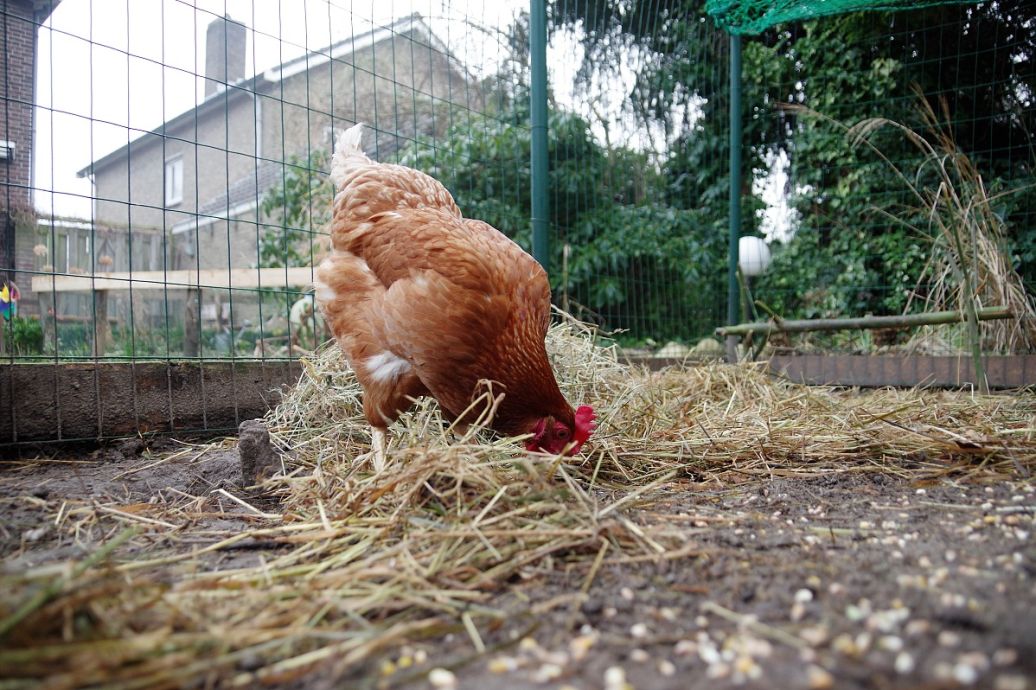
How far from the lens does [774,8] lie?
4855 millimetres

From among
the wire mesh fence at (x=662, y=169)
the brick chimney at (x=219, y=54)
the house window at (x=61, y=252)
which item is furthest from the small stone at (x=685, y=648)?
the brick chimney at (x=219, y=54)

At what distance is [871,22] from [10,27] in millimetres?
8255

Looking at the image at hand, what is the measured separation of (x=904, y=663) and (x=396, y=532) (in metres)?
1.08

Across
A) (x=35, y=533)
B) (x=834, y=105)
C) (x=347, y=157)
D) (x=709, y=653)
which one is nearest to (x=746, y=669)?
(x=709, y=653)

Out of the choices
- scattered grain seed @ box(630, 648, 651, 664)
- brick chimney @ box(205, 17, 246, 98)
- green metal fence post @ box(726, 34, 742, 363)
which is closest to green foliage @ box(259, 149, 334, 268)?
green metal fence post @ box(726, 34, 742, 363)

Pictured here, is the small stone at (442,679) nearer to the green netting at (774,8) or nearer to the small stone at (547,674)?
the small stone at (547,674)

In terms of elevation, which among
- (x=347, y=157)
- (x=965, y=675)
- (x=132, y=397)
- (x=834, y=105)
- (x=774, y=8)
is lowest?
(x=965, y=675)

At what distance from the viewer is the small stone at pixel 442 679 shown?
90 cm

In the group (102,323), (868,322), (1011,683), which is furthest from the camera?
(102,323)

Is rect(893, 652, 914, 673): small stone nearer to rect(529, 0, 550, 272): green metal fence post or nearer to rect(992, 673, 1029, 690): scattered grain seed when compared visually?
rect(992, 673, 1029, 690): scattered grain seed

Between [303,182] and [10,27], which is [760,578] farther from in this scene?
[303,182]

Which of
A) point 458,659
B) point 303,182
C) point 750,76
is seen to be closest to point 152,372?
point 458,659

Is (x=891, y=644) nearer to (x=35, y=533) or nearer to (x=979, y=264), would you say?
(x=35, y=533)

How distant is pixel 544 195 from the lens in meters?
4.19
